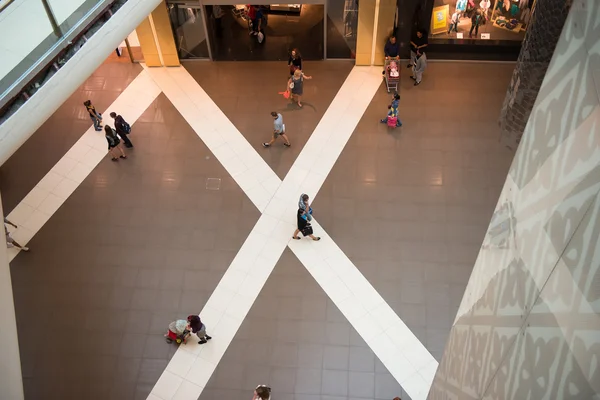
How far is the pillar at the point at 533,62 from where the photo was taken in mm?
2670

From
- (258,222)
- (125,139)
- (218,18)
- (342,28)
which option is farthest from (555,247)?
(218,18)

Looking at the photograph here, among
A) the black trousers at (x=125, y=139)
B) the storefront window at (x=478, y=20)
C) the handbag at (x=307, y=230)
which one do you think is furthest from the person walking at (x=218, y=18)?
the handbag at (x=307, y=230)

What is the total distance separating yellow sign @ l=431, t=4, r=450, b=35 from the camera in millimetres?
12953

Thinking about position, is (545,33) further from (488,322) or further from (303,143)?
(303,143)

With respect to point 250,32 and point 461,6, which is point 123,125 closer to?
point 250,32

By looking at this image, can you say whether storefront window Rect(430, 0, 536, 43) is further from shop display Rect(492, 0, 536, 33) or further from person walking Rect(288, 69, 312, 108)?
person walking Rect(288, 69, 312, 108)

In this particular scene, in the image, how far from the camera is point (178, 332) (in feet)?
30.3

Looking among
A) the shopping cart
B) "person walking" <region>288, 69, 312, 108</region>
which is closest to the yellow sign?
the shopping cart

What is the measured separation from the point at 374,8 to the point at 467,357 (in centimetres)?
1003

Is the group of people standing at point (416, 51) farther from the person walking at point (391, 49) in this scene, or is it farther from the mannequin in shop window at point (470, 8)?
the mannequin in shop window at point (470, 8)

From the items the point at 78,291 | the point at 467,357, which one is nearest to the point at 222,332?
the point at 78,291

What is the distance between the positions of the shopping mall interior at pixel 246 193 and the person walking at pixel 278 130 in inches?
1.7

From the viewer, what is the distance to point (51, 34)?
20.1ft

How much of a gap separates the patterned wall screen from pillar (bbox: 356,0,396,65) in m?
9.87
